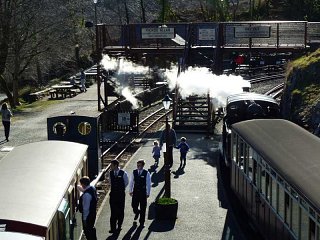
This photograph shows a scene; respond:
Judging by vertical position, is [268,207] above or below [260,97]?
below

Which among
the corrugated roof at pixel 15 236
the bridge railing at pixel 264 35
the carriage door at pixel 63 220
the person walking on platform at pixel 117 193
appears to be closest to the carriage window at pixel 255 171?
the person walking on platform at pixel 117 193

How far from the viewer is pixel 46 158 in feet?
36.1

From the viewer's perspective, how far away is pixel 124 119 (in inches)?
987

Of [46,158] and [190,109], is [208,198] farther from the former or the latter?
[190,109]

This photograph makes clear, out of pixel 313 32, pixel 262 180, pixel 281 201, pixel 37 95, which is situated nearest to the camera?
pixel 281 201

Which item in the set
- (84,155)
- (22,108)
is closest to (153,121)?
(22,108)

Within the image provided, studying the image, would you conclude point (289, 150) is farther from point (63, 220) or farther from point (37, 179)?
point (37, 179)

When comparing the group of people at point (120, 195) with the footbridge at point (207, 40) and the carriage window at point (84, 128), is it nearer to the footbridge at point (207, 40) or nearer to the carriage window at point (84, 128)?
the carriage window at point (84, 128)

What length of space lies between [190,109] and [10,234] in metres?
20.9

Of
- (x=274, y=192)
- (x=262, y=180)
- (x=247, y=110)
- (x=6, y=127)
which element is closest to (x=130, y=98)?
(x=6, y=127)

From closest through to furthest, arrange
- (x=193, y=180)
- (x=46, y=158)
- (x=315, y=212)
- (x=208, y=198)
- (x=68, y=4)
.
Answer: (x=315, y=212), (x=46, y=158), (x=208, y=198), (x=193, y=180), (x=68, y=4)

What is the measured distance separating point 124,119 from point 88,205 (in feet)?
46.7

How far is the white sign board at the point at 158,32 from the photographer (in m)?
28.3

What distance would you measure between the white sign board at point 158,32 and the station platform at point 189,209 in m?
8.92
